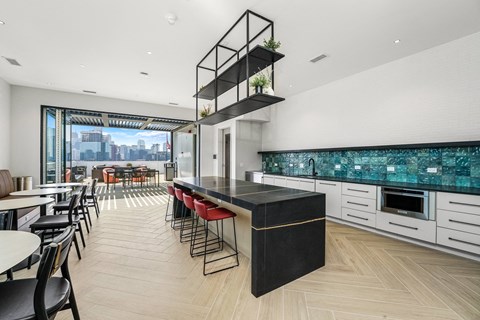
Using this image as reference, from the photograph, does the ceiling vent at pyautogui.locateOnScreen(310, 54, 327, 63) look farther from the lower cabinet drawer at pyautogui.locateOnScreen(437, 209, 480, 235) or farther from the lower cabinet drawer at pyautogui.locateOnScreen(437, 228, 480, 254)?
the lower cabinet drawer at pyautogui.locateOnScreen(437, 228, 480, 254)

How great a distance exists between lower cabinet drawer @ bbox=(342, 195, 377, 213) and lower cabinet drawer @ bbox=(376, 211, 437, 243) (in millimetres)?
137

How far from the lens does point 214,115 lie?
3533 millimetres

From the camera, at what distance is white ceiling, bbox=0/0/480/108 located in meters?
2.32

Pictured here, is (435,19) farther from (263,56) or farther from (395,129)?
(263,56)

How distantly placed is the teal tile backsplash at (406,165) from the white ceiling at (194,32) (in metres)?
1.61

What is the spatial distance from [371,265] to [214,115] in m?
3.06

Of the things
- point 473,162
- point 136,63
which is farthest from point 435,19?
point 136,63

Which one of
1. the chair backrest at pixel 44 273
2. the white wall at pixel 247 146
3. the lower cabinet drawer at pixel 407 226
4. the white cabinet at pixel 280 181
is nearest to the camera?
the chair backrest at pixel 44 273

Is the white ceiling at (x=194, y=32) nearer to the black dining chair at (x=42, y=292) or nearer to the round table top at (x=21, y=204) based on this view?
the round table top at (x=21, y=204)

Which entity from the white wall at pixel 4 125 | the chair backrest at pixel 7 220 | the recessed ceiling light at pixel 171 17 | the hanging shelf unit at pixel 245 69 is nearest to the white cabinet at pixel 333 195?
the hanging shelf unit at pixel 245 69

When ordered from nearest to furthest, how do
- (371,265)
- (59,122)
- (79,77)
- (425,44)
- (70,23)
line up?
1. (371,265)
2. (70,23)
3. (425,44)
4. (79,77)
5. (59,122)

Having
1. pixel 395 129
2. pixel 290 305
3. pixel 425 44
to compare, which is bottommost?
pixel 290 305

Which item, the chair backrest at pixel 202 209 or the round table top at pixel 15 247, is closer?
the round table top at pixel 15 247

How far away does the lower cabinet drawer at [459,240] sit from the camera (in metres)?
2.41
